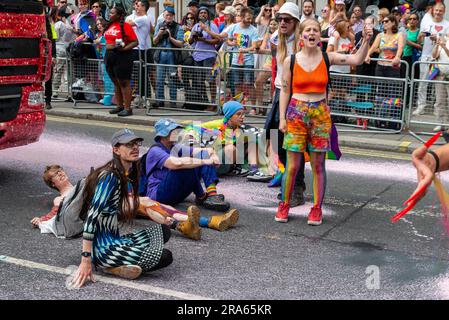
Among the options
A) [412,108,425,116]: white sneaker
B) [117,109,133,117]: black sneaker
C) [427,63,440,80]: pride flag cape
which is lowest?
[117,109,133,117]: black sneaker

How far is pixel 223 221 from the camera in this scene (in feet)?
22.2

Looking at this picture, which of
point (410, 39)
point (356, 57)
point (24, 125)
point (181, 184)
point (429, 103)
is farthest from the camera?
point (410, 39)

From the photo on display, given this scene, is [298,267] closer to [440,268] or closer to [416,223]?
[440,268]

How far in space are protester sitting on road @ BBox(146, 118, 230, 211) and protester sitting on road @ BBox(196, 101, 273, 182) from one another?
1016mm

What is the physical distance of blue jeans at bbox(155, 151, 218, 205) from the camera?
720 cm

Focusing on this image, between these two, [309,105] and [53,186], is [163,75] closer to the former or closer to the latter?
[53,186]

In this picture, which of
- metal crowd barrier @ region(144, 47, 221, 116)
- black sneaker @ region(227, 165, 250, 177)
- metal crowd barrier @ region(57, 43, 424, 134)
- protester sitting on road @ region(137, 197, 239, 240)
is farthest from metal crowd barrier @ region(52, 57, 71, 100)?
protester sitting on road @ region(137, 197, 239, 240)

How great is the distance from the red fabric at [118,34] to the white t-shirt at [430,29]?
5087 millimetres

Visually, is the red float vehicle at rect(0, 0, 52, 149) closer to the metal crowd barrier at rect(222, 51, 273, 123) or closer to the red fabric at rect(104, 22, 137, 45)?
the red fabric at rect(104, 22, 137, 45)

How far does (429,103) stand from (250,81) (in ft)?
10.4

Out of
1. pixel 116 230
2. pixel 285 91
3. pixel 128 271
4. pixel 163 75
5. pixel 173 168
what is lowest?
pixel 128 271

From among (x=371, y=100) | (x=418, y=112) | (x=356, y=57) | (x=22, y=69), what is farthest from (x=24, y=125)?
(x=418, y=112)

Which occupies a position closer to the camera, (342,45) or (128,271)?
(128,271)

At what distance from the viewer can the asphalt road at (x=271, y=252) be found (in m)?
5.24
